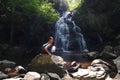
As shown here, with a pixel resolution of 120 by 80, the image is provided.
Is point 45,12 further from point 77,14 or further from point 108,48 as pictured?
point 108,48

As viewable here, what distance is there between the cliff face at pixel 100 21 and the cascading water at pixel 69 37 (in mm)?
795

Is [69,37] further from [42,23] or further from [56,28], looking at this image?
[42,23]

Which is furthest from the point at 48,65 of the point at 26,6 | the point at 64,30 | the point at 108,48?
the point at 64,30

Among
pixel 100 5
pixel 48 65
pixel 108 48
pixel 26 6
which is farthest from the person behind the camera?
pixel 100 5

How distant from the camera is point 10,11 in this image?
26.2 metres

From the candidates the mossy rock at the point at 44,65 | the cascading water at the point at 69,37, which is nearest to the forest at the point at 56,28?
the cascading water at the point at 69,37

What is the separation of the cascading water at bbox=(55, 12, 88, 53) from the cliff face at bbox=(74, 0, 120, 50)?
0.80 metres

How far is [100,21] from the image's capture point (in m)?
26.9

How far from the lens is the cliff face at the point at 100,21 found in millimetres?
26812

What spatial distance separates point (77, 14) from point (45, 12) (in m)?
4.06

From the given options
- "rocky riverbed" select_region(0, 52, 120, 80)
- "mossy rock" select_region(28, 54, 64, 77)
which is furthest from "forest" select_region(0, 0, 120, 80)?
"mossy rock" select_region(28, 54, 64, 77)

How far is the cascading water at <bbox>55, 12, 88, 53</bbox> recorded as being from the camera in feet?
87.2

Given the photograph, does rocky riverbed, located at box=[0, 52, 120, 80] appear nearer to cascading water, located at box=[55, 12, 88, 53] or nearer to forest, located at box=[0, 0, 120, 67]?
forest, located at box=[0, 0, 120, 67]

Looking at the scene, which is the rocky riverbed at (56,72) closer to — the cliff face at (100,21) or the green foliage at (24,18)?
the green foliage at (24,18)
